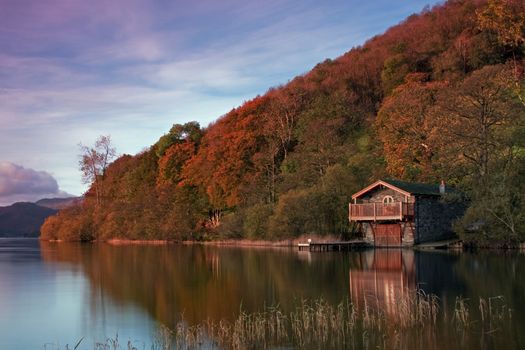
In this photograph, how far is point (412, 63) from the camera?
67500 mm

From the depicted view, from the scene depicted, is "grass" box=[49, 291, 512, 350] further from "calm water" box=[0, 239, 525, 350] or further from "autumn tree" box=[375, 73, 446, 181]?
"autumn tree" box=[375, 73, 446, 181]

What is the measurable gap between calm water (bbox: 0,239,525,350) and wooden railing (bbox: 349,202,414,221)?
8.06 metres

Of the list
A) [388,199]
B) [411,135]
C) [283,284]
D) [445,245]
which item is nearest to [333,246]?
[388,199]

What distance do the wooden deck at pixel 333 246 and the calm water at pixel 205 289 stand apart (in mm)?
9477

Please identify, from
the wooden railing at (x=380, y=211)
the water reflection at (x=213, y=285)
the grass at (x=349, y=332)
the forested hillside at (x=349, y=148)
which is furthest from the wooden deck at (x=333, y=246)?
the grass at (x=349, y=332)

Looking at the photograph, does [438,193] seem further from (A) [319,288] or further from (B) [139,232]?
(B) [139,232]

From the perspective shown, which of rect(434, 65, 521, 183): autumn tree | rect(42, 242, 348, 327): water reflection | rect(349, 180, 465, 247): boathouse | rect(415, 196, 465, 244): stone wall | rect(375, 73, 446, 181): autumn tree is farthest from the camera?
rect(375, 73, 446, 181): autumn tree

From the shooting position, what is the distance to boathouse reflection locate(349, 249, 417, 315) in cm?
1644

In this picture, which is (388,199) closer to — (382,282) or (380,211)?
(380,211)

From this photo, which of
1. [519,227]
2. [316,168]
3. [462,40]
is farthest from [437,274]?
[462,40]

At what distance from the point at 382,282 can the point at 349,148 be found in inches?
1299

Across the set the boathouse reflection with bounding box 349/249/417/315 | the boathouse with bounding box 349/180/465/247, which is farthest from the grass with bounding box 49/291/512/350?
the boathouse with bounding box 349/180/465/247

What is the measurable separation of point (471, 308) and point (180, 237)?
50812 mm

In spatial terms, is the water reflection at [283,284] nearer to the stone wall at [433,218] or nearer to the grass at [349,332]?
the grass at [349,332]
